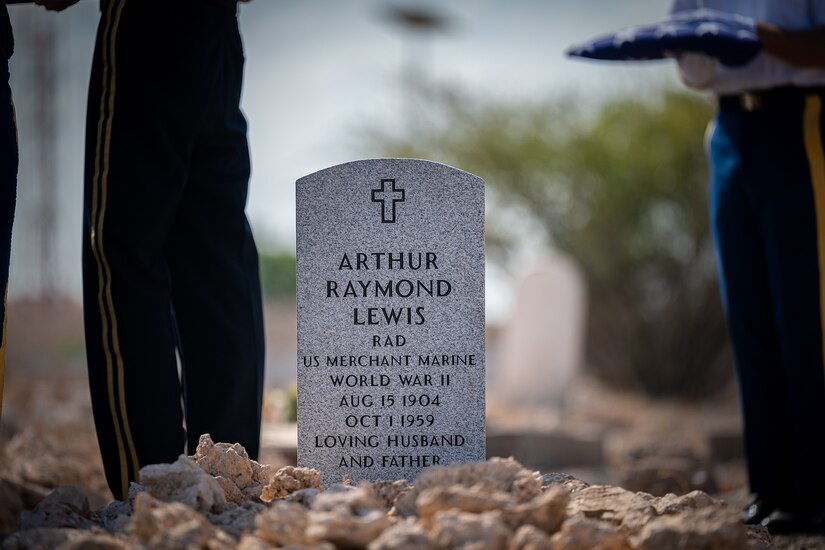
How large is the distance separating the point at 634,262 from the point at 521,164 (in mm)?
1453

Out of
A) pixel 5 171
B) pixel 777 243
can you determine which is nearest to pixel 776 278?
pixel 777 243

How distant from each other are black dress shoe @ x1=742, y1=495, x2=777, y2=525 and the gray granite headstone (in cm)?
124

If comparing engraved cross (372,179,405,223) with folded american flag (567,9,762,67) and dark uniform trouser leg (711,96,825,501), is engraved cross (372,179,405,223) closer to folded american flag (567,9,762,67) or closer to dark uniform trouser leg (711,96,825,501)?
folded american flag (567,9,762,67)

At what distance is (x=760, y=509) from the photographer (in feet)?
11.4

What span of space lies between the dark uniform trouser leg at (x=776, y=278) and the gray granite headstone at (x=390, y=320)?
3.87 ft

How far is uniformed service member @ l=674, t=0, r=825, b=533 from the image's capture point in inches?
133

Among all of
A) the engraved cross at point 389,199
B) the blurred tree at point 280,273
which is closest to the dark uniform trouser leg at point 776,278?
the engraved cross at point 389,199

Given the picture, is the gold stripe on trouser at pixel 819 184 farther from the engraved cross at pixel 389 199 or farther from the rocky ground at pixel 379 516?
the engraved cross at pixel 389 199

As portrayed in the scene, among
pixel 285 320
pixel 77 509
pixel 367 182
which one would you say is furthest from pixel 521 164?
pixel 285 320

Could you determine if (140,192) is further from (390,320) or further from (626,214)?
(626,214)

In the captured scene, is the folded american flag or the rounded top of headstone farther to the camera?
the folded american flag

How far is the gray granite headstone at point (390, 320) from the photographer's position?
2.71 metres

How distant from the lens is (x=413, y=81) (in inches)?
414

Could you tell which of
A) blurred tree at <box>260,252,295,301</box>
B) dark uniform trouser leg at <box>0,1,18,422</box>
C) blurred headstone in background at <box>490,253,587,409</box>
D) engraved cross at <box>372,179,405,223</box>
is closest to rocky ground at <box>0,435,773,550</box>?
dark uniform trouser leg at <box>0,1,18,422</box>
